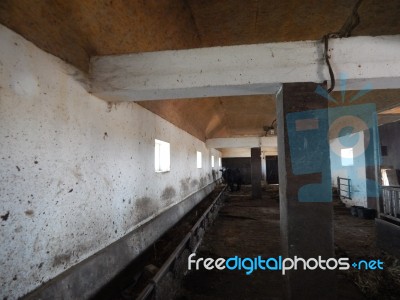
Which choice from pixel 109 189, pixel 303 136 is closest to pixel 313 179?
pixel 303 136

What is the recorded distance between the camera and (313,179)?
3.21m

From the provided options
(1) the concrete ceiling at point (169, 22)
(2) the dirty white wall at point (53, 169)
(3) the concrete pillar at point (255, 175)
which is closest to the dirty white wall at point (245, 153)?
(3) the concrete pillar at point (255, 175)

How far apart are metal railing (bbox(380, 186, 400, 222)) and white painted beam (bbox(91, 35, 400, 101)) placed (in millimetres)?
3313

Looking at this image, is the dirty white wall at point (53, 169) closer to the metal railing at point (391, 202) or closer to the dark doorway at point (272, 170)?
the metal railing at point (391, 202)

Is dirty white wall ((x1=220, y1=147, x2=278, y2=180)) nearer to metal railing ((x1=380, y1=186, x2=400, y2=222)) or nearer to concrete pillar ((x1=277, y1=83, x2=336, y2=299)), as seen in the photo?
metal railing ((x1=380, y1=186, x2=400, y2=222))

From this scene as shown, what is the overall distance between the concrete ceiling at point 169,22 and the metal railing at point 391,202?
3.66 meters

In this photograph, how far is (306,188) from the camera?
3209 mm

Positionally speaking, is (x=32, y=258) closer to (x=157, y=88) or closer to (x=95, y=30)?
(x=157, y=88)

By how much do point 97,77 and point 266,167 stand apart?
24239 millimetres

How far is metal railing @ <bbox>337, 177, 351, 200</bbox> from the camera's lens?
1130cm

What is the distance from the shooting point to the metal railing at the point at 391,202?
5441 mm

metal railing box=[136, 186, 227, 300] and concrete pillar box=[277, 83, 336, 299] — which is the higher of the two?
concrete pillar box=[277, 83, 336, 299]

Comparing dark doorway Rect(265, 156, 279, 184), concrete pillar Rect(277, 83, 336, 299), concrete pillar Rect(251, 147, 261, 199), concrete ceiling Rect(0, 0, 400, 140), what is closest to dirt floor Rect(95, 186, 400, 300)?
concrete pillar Rect(277, 83, 336, 299)

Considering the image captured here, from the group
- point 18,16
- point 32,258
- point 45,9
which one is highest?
point 45,9
